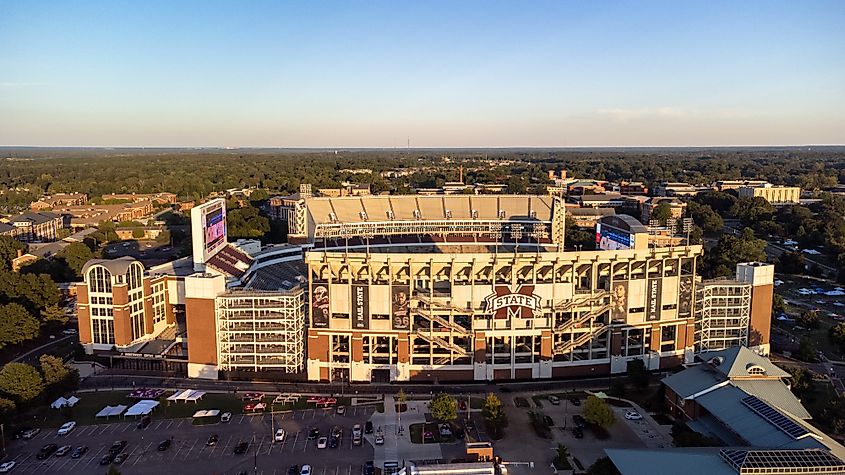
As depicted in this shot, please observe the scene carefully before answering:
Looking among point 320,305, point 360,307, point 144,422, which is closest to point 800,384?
point 360,307

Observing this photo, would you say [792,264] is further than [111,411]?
Yes

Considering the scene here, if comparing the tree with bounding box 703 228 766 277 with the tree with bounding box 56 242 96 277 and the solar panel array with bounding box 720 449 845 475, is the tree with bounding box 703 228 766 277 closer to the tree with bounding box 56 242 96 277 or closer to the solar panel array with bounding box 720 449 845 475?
the solar panel array with bounding box 720 449 845 475

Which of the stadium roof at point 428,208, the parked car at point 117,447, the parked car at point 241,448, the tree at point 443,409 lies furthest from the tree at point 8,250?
the tree at point 443,409

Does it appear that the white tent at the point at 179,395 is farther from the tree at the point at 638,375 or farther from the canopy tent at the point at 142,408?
the tree at the point at 638,375

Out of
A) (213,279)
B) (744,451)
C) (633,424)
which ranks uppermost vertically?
(213,279)

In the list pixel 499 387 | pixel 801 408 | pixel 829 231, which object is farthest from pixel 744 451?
pixel 829 231

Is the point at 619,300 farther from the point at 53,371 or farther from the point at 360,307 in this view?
the point at 53,371

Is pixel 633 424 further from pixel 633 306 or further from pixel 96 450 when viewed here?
pixel 96 450
